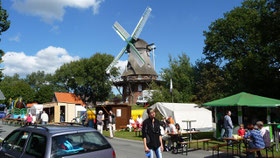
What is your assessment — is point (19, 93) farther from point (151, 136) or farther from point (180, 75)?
point (151, 136)

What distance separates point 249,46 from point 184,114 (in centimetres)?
1491

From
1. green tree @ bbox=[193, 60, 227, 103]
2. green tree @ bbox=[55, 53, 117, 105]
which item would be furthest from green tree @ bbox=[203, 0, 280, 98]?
green tree @ bbox=[55, 53, 117, 105]

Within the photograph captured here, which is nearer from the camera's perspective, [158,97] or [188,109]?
[188,109]

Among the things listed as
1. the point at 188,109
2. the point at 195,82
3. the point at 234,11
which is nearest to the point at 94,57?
the point at 195,82

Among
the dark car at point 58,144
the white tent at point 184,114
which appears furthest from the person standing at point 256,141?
the white tent at point 184,114

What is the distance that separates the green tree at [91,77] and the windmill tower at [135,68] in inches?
154

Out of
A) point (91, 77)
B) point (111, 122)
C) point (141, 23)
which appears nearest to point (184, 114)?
point (111, 122)

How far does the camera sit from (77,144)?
455cm

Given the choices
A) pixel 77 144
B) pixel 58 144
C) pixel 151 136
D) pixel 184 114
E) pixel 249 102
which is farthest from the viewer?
pixel 184 114

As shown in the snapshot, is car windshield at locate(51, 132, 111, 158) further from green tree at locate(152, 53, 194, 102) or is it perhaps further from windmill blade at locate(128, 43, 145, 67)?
windmill blade at locate(128, 43, 145, 67)

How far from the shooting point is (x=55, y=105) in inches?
1027

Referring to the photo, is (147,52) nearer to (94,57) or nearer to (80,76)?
(94,57)

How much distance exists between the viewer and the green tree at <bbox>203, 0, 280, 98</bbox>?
824 inches

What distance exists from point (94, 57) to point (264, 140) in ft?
163
